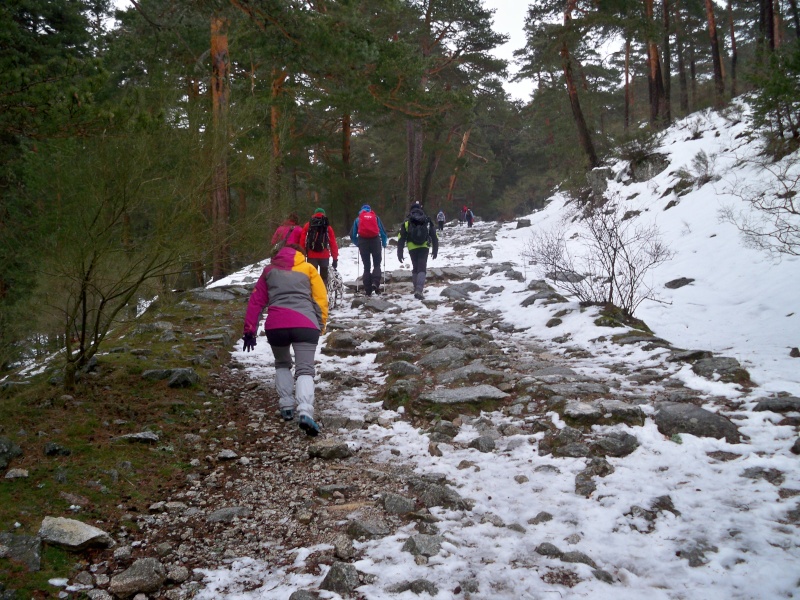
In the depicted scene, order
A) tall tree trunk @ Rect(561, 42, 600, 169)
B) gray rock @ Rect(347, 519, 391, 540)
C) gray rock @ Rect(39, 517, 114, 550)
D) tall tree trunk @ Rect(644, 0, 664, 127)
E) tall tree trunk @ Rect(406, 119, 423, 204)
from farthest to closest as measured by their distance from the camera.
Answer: tall tree trunk @ Rect(406, 119, 423, 204) → tall tree trunk @ Rect(644, 0, 664, 127) → tall tree trunk @ Rect(561, 42, 600, 169) → gray rock @ Rect(347, 519, 391, 540) → gray rock @ Rect(39, 517, 114, 550)

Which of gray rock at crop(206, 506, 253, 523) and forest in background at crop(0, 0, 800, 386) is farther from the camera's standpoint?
forest in background at crop(0, 0, 800, 386)

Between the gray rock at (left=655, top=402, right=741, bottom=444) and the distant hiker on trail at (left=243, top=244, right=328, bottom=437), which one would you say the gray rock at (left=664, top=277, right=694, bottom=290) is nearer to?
the gray rock at (left=655, top=402, right=741, bottom=444)

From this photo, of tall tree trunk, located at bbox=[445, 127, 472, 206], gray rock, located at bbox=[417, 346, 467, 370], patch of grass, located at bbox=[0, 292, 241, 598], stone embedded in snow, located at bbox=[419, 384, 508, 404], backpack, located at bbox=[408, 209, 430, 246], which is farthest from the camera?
tall tree trunk, located at bbox=[445, 127, 472, 206]

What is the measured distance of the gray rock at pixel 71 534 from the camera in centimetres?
275

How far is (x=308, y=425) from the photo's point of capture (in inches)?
179

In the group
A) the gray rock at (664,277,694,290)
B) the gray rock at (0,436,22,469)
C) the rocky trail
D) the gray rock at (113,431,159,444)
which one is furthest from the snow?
the gray rock at (664,277,694,290)

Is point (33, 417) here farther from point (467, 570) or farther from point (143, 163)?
point (467, 570)

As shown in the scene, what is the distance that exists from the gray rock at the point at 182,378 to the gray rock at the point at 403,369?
7.14 ft

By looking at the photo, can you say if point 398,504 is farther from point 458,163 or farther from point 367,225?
point 458,163

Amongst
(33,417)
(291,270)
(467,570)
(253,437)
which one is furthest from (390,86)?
(467,570)

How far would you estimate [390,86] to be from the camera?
29.7 feet

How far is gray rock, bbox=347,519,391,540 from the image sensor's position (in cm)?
308

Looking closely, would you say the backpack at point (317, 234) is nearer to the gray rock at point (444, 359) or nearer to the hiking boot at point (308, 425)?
the gray rock at point (444, 359)

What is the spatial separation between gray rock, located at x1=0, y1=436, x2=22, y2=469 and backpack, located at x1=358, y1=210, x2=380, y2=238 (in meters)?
7.71
